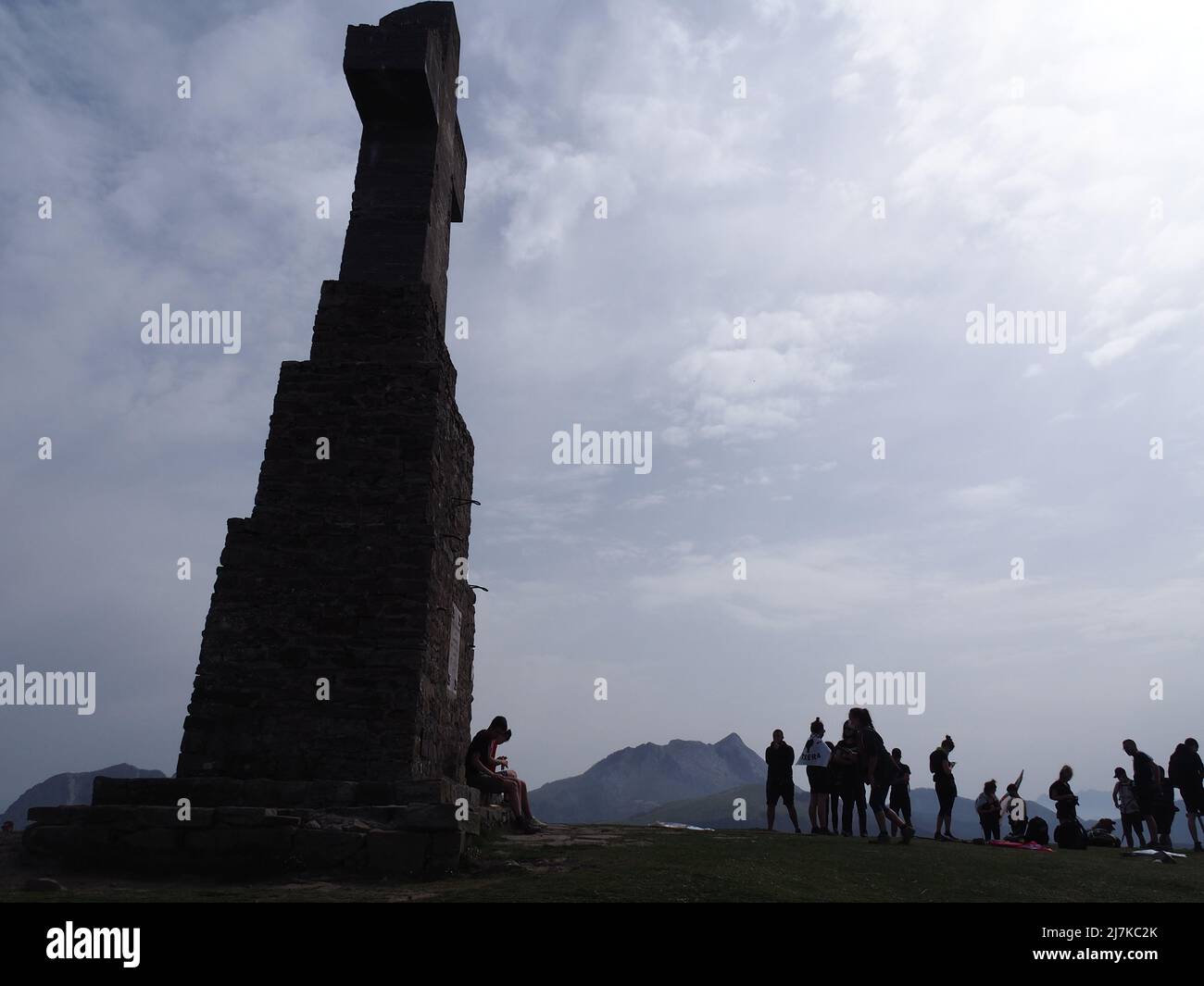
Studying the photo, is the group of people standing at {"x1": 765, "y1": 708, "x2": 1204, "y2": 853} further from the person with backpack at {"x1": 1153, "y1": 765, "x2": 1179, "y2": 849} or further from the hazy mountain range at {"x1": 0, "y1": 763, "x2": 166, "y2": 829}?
the hazy mountain range at {"x1": 0, "y1": 763, "x2": 166, "y2": 829}

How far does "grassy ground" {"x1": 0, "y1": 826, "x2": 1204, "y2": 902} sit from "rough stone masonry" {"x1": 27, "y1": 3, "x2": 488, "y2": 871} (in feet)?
1.80

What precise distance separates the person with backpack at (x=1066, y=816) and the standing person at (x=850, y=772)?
13.2ft

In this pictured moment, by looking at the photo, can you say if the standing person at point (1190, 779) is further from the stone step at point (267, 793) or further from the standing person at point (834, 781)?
the stone step at point (267, 793)

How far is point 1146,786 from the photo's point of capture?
1485cm

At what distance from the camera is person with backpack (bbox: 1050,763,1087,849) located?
14.3m

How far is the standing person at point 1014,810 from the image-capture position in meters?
14.4

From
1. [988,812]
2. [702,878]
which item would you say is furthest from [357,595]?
[988,812]

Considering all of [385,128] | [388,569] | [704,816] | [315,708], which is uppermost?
[385,128]

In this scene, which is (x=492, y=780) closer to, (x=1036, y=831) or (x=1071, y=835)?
(x=1036, y=831)

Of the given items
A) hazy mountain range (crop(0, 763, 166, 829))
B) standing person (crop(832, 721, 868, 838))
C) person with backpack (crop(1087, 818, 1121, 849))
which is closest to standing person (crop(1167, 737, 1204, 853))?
person with backpack (crop(1087, 818, 1121, 849))

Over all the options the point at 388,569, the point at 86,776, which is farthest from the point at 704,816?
the point at 388,569
